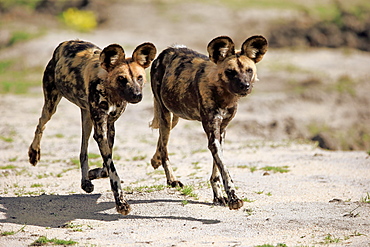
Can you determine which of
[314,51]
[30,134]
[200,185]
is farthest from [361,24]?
[200,185]

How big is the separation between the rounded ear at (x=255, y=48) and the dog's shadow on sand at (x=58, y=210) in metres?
1.65

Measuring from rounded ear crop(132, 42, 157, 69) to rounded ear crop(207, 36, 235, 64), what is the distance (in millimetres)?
570

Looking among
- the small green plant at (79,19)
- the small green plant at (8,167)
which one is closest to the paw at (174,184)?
the small green plant at (8,167)

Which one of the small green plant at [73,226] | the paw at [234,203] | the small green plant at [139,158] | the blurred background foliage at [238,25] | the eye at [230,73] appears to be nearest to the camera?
the small green plant at [73,226]

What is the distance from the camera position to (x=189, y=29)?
2453 cm

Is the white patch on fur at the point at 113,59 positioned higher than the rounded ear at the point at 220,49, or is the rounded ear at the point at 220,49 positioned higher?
the rounded ear at the point at 220,49

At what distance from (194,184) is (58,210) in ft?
5.85

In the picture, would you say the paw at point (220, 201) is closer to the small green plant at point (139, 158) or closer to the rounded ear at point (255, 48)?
the rounded ear at point (255, 48)

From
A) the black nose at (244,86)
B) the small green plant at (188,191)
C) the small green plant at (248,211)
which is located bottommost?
the small green plant at (248,211)

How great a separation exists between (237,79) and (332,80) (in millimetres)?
12736

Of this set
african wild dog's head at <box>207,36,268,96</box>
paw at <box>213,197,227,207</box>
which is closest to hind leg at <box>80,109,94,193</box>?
paw at <box>213,197,227,207</box>

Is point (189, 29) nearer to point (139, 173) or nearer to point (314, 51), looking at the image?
point (314, 51)

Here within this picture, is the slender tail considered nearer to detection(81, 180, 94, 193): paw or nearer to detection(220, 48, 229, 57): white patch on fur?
detection(81, 180, 94, 193): paw

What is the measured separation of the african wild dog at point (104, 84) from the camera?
18.9 ft
